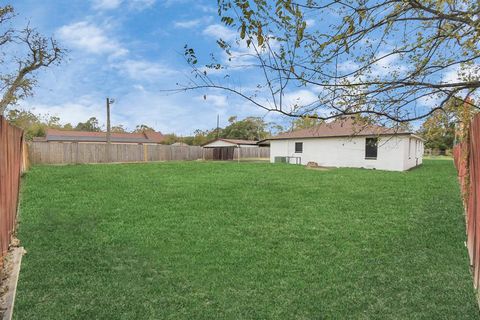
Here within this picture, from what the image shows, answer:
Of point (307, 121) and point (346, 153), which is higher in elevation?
point (307, 121)

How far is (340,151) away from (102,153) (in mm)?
17129

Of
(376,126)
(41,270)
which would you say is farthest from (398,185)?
A: (41,270)

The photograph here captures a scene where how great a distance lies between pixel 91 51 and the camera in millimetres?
11477

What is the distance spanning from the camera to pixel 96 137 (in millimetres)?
49750

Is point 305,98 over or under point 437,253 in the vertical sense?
over

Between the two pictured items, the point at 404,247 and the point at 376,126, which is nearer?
the point at 376,126

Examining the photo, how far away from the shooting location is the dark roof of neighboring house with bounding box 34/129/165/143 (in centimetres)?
4572

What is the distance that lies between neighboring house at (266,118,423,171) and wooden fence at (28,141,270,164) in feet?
30.1

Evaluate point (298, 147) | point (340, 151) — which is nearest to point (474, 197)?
point (340, 151)

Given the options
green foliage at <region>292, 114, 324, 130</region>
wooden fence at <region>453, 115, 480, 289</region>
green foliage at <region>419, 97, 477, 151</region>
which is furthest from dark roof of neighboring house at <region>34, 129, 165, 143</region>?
wooden fence at <region>453, 115, 480, 289</region>

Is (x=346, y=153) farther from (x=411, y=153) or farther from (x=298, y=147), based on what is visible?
(x=411, y=153)

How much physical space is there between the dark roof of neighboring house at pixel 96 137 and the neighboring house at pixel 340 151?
32728 mm

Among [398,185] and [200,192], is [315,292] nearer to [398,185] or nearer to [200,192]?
[200,192]

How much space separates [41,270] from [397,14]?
211 inches
